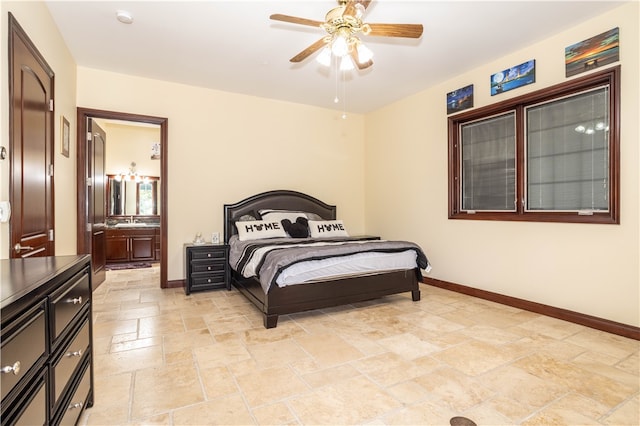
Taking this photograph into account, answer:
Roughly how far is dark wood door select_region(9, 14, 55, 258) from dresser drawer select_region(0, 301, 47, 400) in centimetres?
140

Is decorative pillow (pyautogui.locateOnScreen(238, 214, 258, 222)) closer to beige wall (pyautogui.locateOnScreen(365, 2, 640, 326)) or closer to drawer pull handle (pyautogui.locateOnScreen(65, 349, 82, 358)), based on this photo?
beige wall (pyautogui.locateOnScreen(365, 2, 640, 326))

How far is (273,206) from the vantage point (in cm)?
521

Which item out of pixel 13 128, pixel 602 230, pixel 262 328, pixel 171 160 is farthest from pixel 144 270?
pixel 602 230

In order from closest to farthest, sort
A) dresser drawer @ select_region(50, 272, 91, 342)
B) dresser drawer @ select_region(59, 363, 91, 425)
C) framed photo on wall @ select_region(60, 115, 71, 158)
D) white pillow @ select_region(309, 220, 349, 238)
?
dresser drawer @ select_region(50, 272, 91, 342) → dresser drawer @ select_region(59, 363, 91, 425) → framed photo on wall @ select_region(60, 115, 71, 158) → white pillow @ select_region(309, 220, 349, 238)

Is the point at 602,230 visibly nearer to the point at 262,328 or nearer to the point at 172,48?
the point at 262,328

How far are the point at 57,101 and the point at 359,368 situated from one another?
378 cm

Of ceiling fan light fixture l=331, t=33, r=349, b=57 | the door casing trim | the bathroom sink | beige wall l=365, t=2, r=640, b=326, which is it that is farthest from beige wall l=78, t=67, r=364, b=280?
ceiling fan light fixture l=331, t=33, r=349, b=57

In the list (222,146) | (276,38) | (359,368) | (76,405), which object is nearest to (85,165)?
(222,146)

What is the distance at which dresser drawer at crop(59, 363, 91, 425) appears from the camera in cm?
143

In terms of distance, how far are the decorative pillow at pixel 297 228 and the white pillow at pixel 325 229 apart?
0.10 metres

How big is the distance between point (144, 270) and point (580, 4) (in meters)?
6.95

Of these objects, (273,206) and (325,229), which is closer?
(325,229)

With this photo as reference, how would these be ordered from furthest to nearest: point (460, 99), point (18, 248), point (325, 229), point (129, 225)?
Result: point (129, 225) < point (325, 229) < point (460, 99) < point (18, 248)

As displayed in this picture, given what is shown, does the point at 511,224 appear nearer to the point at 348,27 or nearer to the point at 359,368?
the point at 359,368
